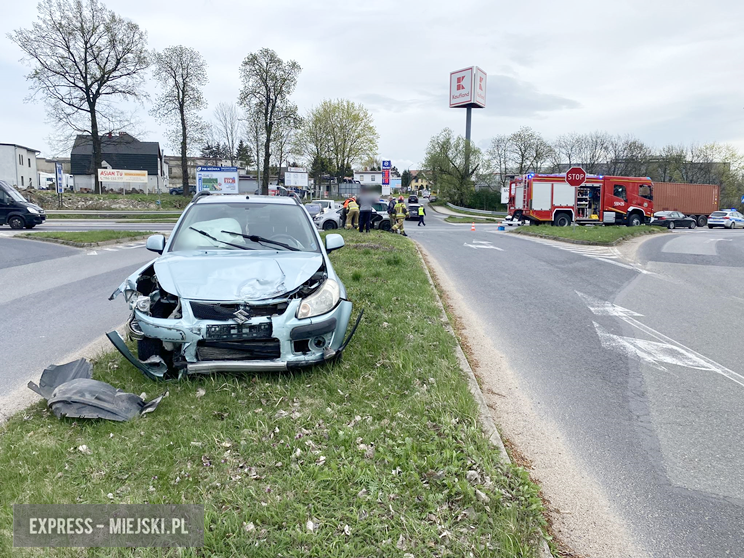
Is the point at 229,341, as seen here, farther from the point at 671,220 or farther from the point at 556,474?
the point at 671,220

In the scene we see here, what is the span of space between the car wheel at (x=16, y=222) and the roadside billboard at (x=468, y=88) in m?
67.7

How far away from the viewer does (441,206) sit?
241 feet

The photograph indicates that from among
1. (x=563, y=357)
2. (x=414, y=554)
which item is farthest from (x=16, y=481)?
(x=563, y=357)

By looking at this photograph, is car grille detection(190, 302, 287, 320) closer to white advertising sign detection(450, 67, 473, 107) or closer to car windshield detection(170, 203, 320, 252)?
car windshield detection(170, 203, 320, 252)

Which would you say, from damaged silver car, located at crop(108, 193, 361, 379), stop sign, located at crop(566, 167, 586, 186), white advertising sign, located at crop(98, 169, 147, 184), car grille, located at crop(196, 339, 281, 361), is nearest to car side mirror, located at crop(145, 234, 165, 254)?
damaged silver car, located at crop(108, 193, 361, 379)

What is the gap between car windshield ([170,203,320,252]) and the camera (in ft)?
18.2

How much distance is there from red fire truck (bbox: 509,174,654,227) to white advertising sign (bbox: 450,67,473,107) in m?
53.0

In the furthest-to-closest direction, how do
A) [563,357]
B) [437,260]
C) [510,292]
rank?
[437,260]
[510,292]
[563,357]

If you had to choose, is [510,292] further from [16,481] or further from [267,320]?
[16,481]

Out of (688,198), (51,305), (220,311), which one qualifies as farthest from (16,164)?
(220,311)

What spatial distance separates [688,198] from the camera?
1710 inches

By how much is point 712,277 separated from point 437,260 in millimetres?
6775

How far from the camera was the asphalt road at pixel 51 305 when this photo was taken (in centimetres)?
550

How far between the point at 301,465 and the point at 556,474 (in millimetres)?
1679
